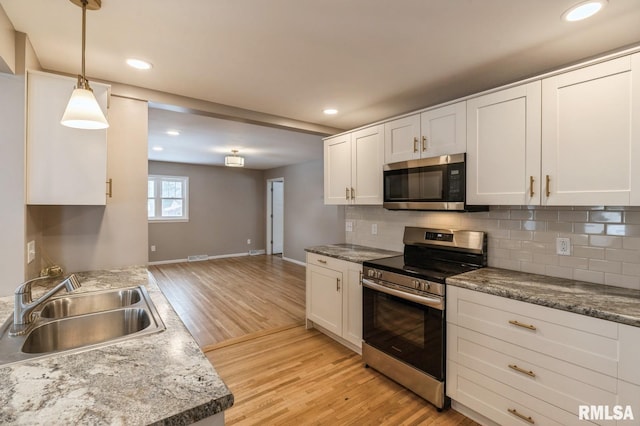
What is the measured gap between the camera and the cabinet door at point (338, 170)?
3.17 meters

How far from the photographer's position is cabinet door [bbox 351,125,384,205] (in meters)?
2.83

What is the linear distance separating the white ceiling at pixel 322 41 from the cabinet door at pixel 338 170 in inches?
28.8

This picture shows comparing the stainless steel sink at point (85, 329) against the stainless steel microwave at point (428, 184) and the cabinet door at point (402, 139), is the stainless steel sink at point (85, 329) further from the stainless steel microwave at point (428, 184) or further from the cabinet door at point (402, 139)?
the cabinet door at point (402, 139)

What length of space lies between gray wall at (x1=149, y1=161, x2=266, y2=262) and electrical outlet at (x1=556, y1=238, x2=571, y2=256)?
6.93 metres

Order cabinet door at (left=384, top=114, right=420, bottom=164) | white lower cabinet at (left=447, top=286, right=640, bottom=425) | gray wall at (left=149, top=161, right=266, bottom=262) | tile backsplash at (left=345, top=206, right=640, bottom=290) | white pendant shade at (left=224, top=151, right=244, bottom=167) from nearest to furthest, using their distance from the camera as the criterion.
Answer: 1. white lower cabinet at (left=447, top=286, right=640, bottom=425)
2. tile backsplash at (left=345, top=206, right=640, bottom=290)
3. cabinet door at (left=384, top=114, right=420, bottom=164)
4. white pendant shade at (left=224, top=151, right=244, bottom=167)
5. gray wall at (left=149, top=161, right=266, bottom=262)

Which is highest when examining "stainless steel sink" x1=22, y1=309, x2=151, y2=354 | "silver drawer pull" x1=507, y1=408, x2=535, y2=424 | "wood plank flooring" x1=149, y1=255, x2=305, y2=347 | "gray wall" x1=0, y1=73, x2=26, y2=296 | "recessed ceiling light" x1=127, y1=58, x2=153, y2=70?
"recessed ceiling light" x1=127, y1=58, x2=153, y2=70

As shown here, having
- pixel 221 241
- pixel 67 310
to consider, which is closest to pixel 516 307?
pixel 67 310

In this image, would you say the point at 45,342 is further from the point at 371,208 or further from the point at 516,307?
the point at 371,208

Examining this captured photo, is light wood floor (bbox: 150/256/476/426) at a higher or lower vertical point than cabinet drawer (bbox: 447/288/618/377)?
lower

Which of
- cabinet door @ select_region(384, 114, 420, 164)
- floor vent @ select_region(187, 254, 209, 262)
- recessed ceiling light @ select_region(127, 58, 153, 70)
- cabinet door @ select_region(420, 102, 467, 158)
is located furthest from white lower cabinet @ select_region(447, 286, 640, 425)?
floor vent @ select_region(187, 254, 209, 262)

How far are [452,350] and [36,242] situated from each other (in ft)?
9.29

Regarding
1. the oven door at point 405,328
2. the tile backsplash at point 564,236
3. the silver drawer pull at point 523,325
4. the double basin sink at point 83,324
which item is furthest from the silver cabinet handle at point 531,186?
the double basin sink at point 83,324

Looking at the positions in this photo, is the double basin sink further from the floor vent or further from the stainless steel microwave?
the floor vent

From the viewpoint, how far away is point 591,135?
5.42ft
